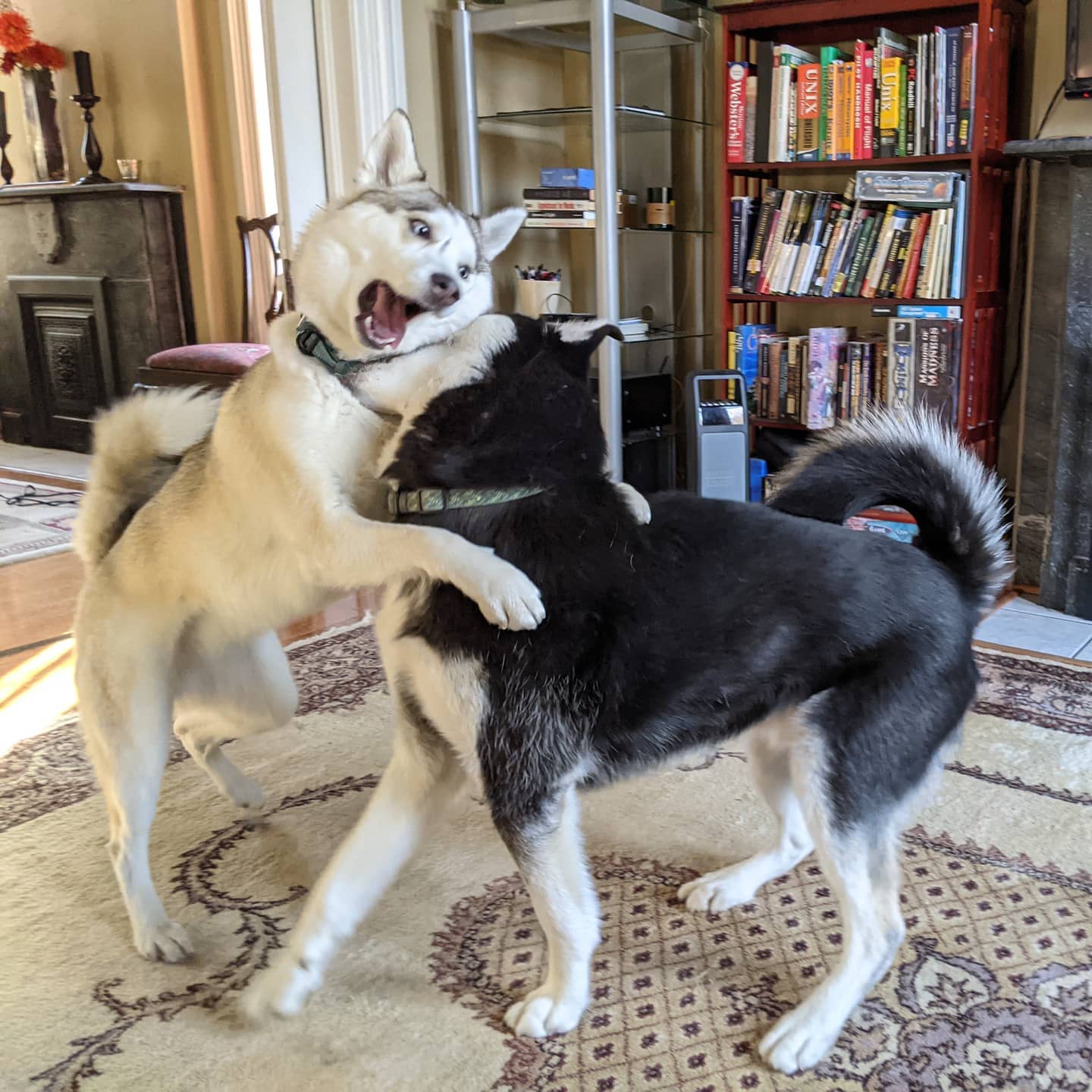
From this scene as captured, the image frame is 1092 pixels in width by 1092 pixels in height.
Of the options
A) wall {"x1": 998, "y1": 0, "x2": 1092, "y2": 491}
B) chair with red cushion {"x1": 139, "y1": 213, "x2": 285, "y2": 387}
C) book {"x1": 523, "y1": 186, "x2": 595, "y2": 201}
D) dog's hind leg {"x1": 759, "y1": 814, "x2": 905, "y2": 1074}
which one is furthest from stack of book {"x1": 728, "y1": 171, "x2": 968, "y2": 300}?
dog's hind leg {"x1": 759, "y1": 814, "x2": 905, "y2": 1074}

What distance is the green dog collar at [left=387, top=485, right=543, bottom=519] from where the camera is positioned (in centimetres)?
118

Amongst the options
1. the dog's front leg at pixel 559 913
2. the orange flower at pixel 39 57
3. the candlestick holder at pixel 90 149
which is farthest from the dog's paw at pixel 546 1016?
the orange flower at pixel 39 57

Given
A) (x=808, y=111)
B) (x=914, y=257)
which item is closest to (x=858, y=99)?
(x=808, y=111)

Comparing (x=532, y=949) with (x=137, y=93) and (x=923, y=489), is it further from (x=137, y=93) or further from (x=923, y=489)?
(x=137, y=93)

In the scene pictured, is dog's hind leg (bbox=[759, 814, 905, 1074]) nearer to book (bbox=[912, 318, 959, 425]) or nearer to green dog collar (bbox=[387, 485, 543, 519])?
green dog collar (bbox=[387, 485, 543, 519])

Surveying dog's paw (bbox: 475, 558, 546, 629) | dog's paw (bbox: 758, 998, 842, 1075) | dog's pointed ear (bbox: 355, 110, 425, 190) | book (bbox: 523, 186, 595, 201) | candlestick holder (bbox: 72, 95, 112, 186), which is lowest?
dog's paw (bbox: 758, 998, 842, 1075)

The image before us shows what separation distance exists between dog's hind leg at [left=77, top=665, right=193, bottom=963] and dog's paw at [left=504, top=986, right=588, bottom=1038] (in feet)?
1.68

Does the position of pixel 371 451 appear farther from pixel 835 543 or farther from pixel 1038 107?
pixel 1038 107

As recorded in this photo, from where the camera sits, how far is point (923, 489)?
4.31ft

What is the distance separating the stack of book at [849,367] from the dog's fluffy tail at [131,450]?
2.04 metres

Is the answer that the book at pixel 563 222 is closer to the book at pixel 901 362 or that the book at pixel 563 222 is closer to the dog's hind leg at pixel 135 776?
the book at pixel 901 362

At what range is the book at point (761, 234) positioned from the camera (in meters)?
3.38

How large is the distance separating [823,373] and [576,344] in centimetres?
237

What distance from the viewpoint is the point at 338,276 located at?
1.33m
